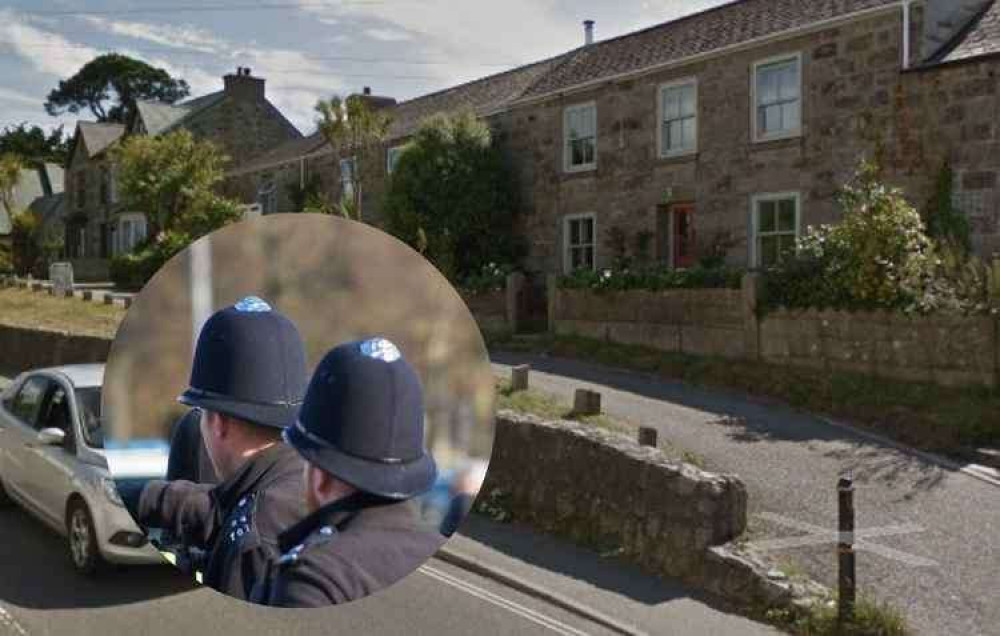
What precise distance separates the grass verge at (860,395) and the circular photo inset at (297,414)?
37.5 ft

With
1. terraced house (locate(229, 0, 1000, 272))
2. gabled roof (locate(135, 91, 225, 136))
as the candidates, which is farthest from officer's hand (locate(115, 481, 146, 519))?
gabled roof (locate(135, 91, 225, 136))

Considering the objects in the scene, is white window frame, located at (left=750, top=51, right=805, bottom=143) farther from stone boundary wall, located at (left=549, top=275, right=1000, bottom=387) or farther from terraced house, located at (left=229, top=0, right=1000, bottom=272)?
stone boundary wall, located at (left=549, top=275, right=1000, bottom=387)

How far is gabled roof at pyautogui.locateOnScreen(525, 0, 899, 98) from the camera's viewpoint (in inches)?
720

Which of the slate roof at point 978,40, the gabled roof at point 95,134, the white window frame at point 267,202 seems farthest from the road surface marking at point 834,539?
the gabled roof at point 95,134

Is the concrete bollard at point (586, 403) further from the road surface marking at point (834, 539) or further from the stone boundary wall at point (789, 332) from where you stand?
the stone boundary wall at point (789, 332)

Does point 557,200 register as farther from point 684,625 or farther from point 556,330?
point 684,625

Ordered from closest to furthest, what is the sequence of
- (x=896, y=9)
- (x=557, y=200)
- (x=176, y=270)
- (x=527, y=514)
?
(x=176, y=270) → (x=527, y=514) → (x=896, y=9) → (x=557, y=200)

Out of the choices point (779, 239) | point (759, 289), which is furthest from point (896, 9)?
point (759, 289)

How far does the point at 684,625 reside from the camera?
6922 mm

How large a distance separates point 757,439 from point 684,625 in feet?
16.5

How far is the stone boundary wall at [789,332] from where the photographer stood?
12.3 meters

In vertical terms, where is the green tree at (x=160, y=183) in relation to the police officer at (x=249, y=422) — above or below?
above

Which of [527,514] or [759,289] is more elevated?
[759,289]

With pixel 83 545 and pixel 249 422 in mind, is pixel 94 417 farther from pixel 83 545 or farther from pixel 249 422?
pixel 83 545
